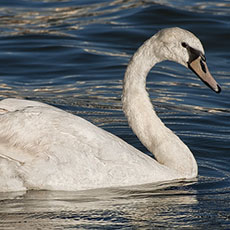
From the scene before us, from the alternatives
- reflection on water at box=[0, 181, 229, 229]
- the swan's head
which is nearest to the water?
reflection on water at box=[0, 181, 229, 229]

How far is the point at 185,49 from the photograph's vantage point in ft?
28.4

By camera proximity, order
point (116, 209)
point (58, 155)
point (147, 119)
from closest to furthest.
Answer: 1. point (116, 209)
2. point (58, 155)
3. point (147, 119)

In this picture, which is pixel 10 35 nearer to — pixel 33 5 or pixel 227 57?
pixel 33 5

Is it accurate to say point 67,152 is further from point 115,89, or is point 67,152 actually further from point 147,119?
point 115,89

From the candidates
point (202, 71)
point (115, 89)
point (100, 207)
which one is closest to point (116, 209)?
point (100, 207)

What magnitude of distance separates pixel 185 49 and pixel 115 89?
15.7 feet

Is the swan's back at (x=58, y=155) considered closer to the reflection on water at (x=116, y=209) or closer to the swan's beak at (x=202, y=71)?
the reflection on water at (x=116, y=209)

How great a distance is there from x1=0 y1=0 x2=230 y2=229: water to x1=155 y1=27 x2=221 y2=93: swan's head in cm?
119

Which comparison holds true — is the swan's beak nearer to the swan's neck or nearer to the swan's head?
the swan's head

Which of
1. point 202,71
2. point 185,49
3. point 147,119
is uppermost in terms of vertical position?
point 185,49

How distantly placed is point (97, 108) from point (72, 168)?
13.6 ft

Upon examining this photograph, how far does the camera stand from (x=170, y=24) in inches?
691

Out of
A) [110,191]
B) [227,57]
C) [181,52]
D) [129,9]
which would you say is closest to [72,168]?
[110,191]

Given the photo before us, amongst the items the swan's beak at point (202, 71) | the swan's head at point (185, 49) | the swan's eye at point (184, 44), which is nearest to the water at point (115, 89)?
the swan's beak at point (202, 71)
